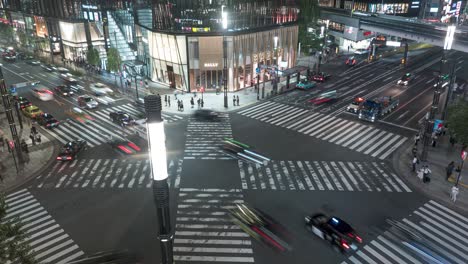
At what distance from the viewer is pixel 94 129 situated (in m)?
39.1

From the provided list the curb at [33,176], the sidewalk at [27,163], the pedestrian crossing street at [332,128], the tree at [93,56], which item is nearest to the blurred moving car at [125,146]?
the curb at [33,176]

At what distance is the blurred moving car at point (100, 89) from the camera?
51.4 m

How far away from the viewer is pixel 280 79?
59281 millimetres

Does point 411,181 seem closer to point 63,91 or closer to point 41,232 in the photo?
point 41,232

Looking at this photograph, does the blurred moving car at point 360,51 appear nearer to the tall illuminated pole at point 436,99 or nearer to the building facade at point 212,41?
the building facade at point 212,41

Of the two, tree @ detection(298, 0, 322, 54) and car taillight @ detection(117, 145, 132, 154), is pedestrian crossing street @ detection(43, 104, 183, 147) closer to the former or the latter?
car taillight @ detection(117, 145, 132, 154)

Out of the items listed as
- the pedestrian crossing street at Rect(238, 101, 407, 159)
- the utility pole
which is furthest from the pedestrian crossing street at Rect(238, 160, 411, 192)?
the utility pole

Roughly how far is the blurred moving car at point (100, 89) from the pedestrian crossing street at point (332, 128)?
21840mm

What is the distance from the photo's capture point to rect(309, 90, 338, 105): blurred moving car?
154ft

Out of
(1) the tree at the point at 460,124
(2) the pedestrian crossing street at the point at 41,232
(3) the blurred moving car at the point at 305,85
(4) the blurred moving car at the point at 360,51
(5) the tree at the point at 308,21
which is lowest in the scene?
(2) the pedestrian crossing street at the point at 41,232

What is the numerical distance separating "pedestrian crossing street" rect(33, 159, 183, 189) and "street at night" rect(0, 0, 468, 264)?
6.8 inches

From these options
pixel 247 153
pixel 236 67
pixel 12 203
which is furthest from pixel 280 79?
pixel 12 203

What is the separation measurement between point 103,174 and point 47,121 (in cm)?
1559

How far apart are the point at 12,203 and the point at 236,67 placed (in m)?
36.6
